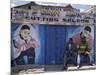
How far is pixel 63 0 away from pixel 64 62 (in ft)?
1.43

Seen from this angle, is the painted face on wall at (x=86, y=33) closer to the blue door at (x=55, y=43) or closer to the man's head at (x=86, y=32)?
the man's head at (x=86, y=32)

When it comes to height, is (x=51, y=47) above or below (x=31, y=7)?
below

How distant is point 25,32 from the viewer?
1380 mm

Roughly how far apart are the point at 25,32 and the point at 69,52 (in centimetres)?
34

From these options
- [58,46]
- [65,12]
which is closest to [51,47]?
[58,46]

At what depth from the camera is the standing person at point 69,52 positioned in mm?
1454

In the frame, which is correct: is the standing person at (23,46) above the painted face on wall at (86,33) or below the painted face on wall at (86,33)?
below

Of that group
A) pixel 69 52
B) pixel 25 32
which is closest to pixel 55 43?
pixel 69 52

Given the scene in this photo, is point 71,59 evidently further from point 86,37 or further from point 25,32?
point 25,32

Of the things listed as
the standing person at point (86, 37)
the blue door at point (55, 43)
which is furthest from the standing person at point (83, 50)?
the blue door at point (55, 43)

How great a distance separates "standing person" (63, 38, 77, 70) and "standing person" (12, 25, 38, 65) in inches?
8.8

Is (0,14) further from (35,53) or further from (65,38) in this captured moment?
(65,38)

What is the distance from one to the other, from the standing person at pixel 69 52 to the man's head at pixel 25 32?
286 millimetres

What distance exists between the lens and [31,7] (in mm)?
1388
